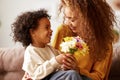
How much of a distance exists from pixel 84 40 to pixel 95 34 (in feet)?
0.26

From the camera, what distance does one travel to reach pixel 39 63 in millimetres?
1564

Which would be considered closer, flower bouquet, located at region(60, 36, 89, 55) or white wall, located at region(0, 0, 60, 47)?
flower bouquet, located at region(60, 36, 89, 55)

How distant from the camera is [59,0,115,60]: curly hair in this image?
5.31 ft

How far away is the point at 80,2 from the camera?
1618mm

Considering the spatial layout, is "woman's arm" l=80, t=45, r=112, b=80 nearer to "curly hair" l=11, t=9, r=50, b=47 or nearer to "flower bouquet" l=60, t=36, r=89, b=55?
"flower bouquet" l=60, t=36, r=89, b=55

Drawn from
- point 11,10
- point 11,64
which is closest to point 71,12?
point 11,64

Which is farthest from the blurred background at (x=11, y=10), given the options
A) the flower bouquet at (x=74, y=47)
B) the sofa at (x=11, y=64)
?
the flower bouquet at (x=74, y=47)

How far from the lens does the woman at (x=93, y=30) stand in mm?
1616

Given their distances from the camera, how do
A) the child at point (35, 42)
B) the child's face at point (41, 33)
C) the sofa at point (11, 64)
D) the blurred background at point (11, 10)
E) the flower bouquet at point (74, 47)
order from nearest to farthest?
the flower bouquet at point (74, 47), the child at point (35, 42), the child's face at point (41, 33), the sofa at point (11, 64), the blurred background at point (11, 10)

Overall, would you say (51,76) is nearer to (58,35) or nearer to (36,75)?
(36,75)

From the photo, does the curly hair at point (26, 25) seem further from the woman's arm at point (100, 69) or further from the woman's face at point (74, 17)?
the woman's arm at point (100, 69)

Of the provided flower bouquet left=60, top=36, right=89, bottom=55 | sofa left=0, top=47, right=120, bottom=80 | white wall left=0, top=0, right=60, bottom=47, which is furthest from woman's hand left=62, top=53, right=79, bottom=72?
white wall left=0, top=0, right=60, bottom=47

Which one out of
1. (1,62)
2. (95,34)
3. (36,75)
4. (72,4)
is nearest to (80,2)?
(72,4)

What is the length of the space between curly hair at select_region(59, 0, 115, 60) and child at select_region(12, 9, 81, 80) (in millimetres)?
191
